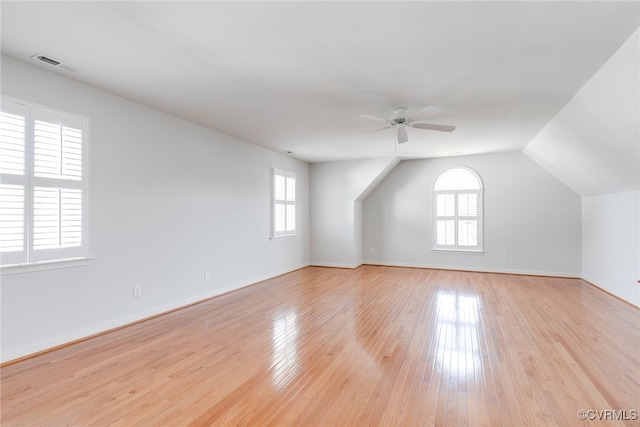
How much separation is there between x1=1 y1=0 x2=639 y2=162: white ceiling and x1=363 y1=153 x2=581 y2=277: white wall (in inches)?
102

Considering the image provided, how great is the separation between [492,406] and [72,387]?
295cm

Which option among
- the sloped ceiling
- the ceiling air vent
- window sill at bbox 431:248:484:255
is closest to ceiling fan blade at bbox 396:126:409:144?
the sloped ceiling

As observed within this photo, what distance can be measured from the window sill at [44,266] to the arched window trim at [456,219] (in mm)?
6365

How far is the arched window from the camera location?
6523 mm

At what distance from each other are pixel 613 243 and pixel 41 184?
7413 millimetres

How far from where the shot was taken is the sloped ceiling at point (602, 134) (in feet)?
8.14

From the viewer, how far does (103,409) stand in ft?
6.28

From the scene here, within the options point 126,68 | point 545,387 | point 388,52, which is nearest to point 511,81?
point 388,52

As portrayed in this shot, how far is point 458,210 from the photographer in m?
6.67

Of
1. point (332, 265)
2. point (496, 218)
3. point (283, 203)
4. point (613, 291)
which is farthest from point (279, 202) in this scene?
point (613, 291)

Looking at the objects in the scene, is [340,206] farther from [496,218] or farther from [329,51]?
[329,51]

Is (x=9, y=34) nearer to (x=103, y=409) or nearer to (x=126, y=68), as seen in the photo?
(x=126, y=68)

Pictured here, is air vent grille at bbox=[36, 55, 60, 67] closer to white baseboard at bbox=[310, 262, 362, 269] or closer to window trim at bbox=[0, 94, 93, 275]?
window trim at bbox=[0, 94, 93, 275]
